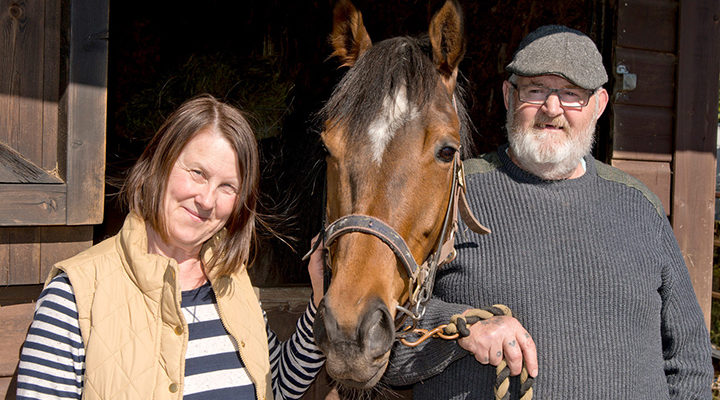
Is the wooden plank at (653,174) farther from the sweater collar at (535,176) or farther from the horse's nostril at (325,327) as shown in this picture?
the horse's nostril at (325,327)

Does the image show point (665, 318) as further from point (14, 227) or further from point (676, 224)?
point (14, 227)

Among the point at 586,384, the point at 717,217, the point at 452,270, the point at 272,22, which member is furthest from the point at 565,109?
the point at 717,217

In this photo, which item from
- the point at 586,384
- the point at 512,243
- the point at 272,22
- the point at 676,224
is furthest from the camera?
the point at 272,22

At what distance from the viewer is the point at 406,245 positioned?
4.86 ft

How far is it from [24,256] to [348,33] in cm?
137

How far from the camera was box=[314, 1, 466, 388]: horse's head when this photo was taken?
1334 millimetres

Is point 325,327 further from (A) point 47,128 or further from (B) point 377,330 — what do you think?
(A) point 47,128

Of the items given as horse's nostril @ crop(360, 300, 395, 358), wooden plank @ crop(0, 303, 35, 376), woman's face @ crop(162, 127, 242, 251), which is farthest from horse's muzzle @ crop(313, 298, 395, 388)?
wooden plank @ crop(0, 303, 35, 376)

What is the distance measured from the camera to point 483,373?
5.69 feet

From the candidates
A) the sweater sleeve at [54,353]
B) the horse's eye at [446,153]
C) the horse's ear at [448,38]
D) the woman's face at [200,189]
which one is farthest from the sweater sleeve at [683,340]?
the sweater sleeve at [54,353]

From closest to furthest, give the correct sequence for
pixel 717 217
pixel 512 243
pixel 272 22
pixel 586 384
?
pixel 586 384 < pixel 512 243 < pixel 272 22 < pixel 717 217

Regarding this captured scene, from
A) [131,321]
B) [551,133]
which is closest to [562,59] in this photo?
[551,133]

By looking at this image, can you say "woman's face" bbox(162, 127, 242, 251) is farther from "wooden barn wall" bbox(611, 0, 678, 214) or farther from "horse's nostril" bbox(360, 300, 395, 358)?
"wooden barn wall" bbox(611, 0, 678, 214)

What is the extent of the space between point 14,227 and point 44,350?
2.52ft
